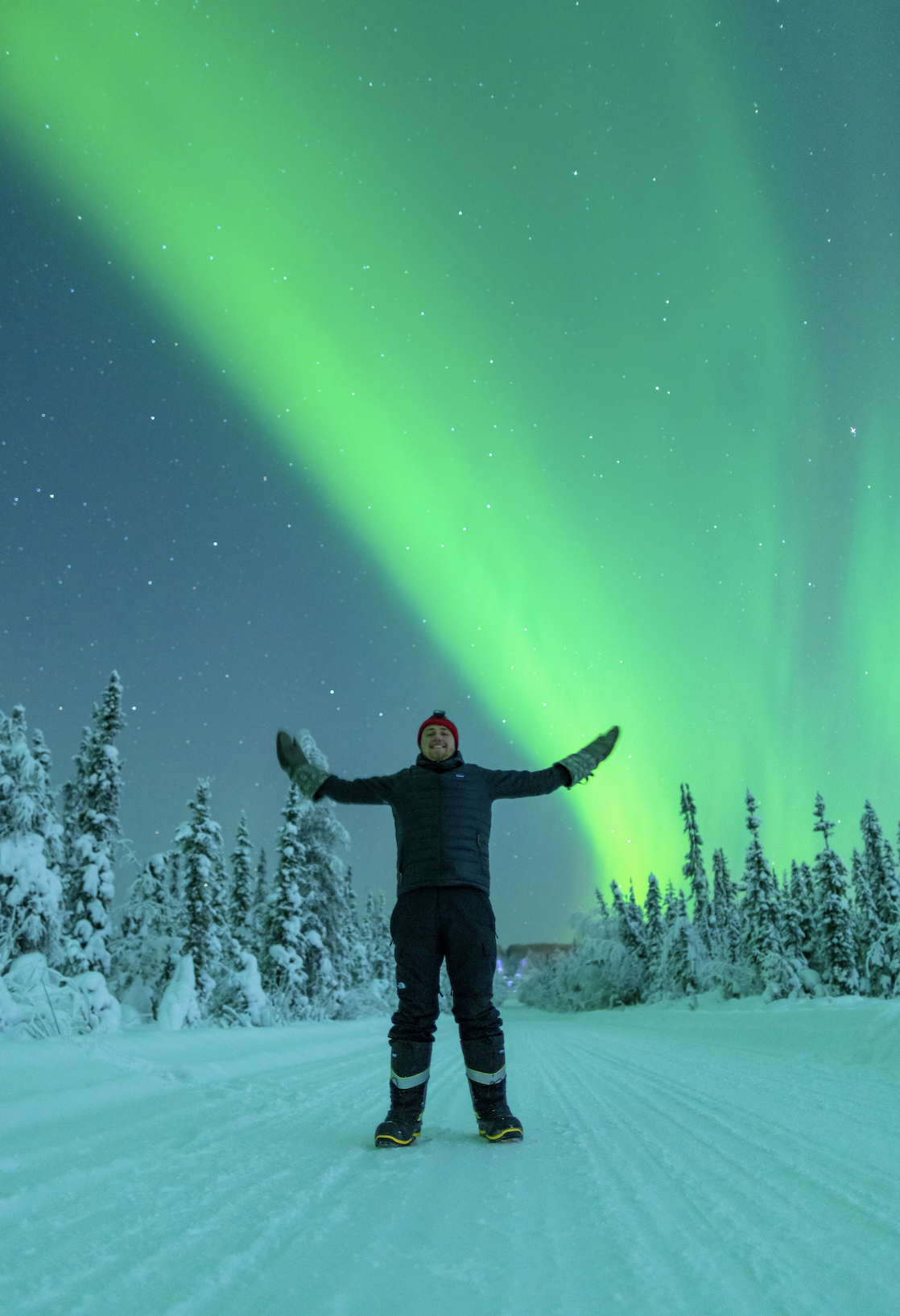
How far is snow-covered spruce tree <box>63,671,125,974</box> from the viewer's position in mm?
19969

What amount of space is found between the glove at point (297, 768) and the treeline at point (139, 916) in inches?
195

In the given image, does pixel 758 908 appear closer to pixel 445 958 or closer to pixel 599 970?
pixel 599 970

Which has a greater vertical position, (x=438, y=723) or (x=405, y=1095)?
(x=438, y=723)

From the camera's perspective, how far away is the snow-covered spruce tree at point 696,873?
5153 cm

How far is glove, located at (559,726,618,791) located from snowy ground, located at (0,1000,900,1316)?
170 cm

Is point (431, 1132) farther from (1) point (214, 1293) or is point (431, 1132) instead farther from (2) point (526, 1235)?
(1) point (214, 1293)

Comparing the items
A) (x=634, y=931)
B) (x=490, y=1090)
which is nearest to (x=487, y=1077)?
(x=490, y=1090)

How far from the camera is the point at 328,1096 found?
178 inches

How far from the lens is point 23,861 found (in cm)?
1583

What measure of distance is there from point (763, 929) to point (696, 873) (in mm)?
18311

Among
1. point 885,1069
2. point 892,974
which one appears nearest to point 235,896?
point 892,974

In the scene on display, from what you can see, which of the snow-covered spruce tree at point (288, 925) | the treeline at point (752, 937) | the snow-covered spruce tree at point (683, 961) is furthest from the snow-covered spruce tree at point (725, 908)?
the snow-covered spruce tree at point (288, 925)

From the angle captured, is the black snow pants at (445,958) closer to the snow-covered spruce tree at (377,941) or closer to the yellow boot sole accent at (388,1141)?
the yellow boot sole accent at (388,1141)

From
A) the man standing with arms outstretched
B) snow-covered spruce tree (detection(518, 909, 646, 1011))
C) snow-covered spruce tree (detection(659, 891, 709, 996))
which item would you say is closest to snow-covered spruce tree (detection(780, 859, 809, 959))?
snow-covered spruce tree (detection(659, 891, 709, 996))
